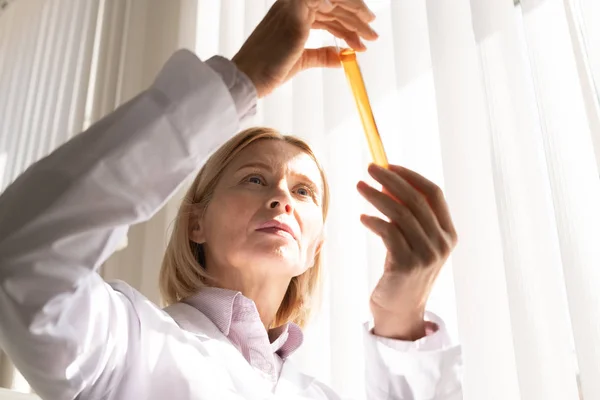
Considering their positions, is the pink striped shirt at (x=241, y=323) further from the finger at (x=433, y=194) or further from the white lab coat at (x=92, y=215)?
the finger at (x=433, y=194)

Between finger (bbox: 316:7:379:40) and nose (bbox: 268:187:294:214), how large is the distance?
0.24 meters

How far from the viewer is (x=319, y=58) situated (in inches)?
34.4

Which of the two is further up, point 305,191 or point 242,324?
point 305,191

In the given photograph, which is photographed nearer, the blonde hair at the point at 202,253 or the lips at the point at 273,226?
the lips at the point at 273,226

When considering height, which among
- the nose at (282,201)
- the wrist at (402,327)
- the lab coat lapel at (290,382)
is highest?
the nose at (282,201)

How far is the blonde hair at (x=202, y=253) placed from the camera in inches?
39.3

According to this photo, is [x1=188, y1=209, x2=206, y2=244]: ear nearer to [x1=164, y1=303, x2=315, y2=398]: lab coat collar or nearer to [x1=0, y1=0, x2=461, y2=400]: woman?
[x1=0, y1=0, x2=461, y2=400]: woman

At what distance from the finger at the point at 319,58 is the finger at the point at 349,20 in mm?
67

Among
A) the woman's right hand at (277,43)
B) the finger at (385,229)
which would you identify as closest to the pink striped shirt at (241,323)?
the finger at (385,229)

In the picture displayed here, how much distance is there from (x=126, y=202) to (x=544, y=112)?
614 millimetres

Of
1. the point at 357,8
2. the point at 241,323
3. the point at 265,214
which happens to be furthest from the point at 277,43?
the point at 241,323

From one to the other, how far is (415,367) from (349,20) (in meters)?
0.47

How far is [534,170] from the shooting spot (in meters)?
0.89

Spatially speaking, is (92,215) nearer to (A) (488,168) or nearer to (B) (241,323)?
(B) (241,323)
